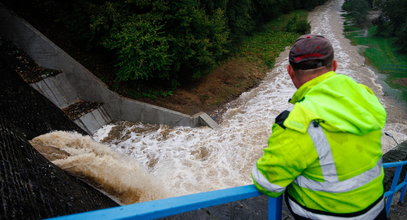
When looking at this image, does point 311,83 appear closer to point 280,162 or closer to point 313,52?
point 313,52

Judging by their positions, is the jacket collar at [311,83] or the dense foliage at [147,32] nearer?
the jacket collar at [311,83]

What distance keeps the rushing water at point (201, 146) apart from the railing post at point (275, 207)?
3614 millimetres

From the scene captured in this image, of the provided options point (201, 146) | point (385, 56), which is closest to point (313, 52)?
point (201, 146)

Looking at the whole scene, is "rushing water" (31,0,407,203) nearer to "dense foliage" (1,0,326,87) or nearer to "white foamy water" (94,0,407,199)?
"white foamy water" (94,0,407,199)

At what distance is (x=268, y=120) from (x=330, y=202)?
758cm

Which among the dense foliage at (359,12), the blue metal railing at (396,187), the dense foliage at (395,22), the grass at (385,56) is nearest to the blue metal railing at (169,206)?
the blue metal railing at (396,187)

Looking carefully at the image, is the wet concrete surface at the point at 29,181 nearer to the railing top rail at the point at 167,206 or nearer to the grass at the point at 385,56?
the railing top rail at the point at 167,206

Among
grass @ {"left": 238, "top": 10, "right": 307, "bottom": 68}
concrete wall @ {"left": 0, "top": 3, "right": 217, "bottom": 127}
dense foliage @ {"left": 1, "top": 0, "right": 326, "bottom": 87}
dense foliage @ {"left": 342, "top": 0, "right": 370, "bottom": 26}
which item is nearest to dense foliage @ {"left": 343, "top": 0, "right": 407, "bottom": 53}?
dense foliage @ {"left": 342, "top": 0, "right": 370, "bottom": 26}

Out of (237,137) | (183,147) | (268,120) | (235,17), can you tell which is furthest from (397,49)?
(183,147)

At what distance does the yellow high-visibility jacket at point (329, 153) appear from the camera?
1.24m

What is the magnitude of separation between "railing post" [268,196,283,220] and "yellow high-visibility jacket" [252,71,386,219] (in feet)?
0.50

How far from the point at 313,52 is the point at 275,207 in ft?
3.08

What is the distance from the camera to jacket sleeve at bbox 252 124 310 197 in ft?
4.09

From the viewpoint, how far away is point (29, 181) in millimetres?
3371
